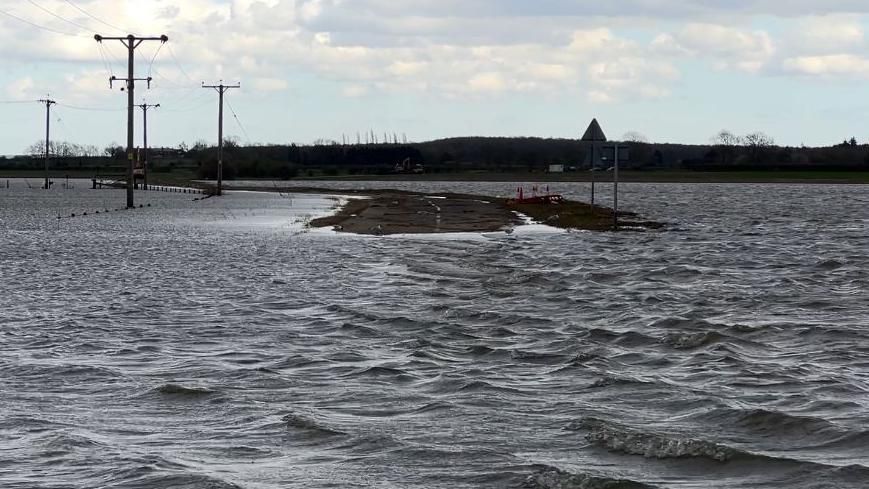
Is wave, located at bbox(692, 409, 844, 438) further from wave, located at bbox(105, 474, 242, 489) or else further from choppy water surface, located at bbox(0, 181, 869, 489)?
wave, located at bbox(105, 474, 242, 489)

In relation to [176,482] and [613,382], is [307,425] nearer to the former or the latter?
[176,482]

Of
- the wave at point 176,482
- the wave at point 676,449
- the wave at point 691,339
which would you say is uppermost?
the wave at point 691,339

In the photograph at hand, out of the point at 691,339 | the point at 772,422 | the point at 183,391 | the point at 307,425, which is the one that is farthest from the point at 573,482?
the point at 691,339

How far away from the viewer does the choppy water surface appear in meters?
9.36

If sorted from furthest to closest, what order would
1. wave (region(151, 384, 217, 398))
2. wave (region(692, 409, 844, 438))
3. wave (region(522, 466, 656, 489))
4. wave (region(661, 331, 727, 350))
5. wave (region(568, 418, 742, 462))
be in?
wave (region(661, 331, 727, 350)) → wave (region(151, 384, 217, 398)) → wave (region(692, 409, 844, 438)) → wave (region(568, 418, 742, 462)) → wave (region(522, 466, 656, 489))

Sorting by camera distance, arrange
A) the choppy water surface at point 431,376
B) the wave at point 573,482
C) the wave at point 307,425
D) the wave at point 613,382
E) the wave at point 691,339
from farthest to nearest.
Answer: the wave at point 691,339, the wave at point 613,382, the wave at point 307,425, the choppy water surface at point 431,376, the wave at point 573,482

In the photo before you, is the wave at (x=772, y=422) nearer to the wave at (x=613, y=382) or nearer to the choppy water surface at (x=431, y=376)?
the choppy water surface at (x=431, y=376)

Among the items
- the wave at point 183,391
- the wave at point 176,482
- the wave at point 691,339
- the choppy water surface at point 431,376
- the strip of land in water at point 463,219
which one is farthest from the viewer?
the strip of land in water at point 463,219

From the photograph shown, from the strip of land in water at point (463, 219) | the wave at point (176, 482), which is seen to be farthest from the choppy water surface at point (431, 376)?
the strip of land in water at point (463, 219)

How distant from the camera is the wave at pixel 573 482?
8781 mm

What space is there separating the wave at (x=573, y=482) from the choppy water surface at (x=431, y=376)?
3 centimetres

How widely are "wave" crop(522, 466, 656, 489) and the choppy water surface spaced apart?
3 centimetres

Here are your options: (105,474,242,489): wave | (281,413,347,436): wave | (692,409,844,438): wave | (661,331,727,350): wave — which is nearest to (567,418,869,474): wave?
(692,409,844,438): wave

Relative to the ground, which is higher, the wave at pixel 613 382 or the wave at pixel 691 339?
the wave at pixel 691 339
